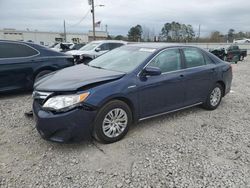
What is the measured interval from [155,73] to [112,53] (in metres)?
1.39

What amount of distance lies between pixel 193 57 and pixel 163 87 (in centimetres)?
124

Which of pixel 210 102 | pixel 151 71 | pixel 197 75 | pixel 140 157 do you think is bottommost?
pixel 140 157


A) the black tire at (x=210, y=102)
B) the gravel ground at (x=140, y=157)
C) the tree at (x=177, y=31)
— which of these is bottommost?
the gravel ground at (x=140, y=157)

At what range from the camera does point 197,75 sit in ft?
16.2

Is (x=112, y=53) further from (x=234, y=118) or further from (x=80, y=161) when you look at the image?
(x=234, y=118)

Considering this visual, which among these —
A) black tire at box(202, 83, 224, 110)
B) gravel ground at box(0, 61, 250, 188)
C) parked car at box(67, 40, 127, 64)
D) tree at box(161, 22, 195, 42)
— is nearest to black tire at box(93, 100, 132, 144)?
gravel ground at box(0, 61, 250, 188)

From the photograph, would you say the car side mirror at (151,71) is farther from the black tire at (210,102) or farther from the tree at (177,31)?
the tree at (177,31)

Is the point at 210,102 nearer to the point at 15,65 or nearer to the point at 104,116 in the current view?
the point at 104,116

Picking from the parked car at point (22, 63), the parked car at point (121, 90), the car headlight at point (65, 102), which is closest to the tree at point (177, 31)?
the parked car at point (22, 63)

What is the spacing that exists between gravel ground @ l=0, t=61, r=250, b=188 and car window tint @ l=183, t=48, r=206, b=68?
1.13 m

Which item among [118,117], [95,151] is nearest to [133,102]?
[118,117]

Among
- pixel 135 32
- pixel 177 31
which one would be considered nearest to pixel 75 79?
pixel 135 32

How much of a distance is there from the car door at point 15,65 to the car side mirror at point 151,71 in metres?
3.62

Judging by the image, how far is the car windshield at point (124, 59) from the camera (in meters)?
4.20
